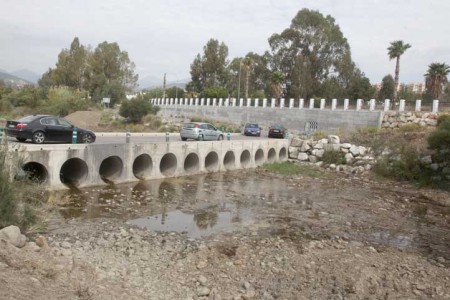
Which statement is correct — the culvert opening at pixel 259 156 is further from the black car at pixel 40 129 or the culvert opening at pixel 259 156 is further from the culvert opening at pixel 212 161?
the black car at pixel 40 129

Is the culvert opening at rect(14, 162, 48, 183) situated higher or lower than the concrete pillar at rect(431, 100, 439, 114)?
lower

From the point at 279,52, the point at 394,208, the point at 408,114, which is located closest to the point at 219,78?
the point at 279,52

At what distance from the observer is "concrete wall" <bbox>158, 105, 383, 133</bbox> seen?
137ft

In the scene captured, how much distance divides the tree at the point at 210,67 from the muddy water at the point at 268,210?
67.4 metres

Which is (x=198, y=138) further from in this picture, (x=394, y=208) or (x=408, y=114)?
(x=408, y=114)

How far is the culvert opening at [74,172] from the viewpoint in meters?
18.9

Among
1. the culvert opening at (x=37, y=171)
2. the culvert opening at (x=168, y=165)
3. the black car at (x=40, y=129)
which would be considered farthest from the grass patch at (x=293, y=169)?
the culvert opening at (x=37, y=171)

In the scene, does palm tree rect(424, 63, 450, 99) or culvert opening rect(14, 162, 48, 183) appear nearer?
culvert opening rect(14, 162, 48, 183)

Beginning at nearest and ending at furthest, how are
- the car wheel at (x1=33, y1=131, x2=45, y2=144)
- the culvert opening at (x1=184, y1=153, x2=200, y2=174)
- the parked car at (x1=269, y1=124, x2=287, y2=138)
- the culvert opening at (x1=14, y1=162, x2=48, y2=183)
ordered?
1. the culvert opening at (x1=14, y1=162, x2=48, y2=183)
2. the car wheel at (x1=33, y1=131, x2=45, y2=144)
3. the culvert opening at (x1=184, y1=153, x2=200, y2=174)
4. the parked car at (x1=269, y1=124, x2=287, y2=138)

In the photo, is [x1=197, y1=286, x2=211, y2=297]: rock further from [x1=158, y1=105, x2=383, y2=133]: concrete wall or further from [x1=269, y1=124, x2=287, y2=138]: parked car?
[x1=269, y1=124, x2=287, y2=138]: parked car

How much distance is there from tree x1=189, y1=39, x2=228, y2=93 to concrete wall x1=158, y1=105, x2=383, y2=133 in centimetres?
2042

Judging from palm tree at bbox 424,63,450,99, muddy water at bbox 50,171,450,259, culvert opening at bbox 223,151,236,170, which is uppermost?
palm tree at bbox 424,63,450,99

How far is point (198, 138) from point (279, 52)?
46.5m

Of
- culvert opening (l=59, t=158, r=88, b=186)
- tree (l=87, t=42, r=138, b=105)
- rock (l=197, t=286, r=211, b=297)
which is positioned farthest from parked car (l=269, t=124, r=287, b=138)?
tree (l=87, t=42, r=138, b=105)
